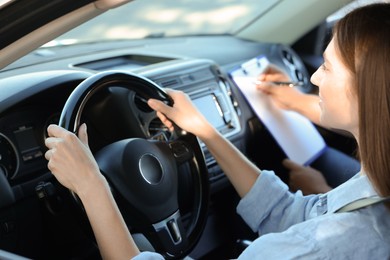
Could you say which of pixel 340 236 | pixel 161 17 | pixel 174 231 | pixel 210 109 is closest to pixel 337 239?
pixel 340 236

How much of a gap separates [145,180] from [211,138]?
0.98 ft

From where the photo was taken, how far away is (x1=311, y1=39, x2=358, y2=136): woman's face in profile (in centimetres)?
103

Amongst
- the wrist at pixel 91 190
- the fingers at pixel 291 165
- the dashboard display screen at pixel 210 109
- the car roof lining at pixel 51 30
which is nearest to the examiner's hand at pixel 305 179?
the fingers at pixel 291 165

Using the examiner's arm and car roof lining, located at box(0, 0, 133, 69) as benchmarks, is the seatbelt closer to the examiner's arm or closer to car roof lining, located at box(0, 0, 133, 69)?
the examiner's arm

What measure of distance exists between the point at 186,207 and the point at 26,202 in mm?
452

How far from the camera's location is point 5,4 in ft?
2.99

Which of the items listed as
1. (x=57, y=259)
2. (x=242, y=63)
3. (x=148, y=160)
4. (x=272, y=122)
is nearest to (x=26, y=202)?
(x=57, y=259)

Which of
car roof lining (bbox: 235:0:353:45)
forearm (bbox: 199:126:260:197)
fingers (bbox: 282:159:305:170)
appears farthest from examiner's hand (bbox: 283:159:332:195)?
car roof lining (bbox: 235:0:353:45)

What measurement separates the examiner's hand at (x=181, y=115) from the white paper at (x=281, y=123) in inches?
20.4

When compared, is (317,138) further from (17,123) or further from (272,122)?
(17,123)

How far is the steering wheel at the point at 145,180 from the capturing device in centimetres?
119

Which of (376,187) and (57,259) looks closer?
(376,187)

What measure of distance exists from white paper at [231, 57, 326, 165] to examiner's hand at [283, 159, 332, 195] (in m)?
0.04

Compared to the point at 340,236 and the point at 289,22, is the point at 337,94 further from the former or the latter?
the point at 289,22
